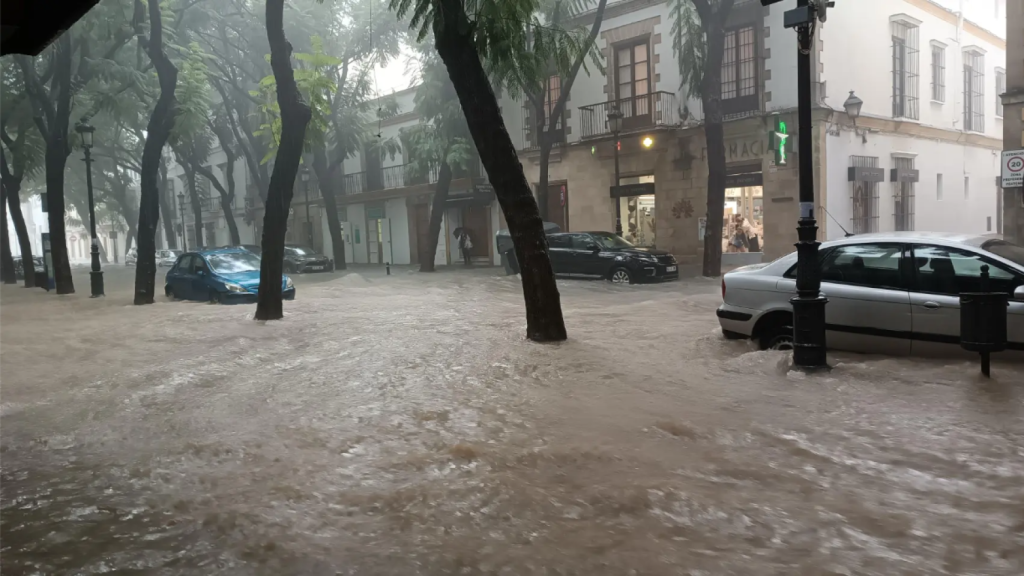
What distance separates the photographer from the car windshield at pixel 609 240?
20.0 meters

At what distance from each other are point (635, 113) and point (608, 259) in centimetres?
716

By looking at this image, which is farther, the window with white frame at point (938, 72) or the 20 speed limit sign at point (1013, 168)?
the window with white frame at point (938, 72)

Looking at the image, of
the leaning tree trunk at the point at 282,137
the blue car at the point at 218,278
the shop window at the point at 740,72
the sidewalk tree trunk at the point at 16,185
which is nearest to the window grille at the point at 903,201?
the shop window at the point at 740,72

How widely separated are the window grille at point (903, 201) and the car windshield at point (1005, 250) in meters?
16.7

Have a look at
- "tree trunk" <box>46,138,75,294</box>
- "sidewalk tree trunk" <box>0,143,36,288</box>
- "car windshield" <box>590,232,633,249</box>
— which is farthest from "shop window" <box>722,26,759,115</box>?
"sidewalk tree trunk" <box>0,143,36,288</box>

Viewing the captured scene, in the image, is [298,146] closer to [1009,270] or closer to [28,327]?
[28,327]

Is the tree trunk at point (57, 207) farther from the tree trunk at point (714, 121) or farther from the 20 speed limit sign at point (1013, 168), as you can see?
the 20 speed limit sign at point (1013, 168)

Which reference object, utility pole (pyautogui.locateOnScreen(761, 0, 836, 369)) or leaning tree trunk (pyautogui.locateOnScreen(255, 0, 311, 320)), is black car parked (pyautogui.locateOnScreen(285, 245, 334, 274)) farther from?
utility pole (pyautogui.locateOnScreen(761, 0, 836, 369))

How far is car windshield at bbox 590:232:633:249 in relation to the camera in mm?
19956

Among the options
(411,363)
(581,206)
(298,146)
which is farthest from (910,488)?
(581,206)

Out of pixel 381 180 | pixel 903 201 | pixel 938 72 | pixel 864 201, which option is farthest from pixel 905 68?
pixel 381 180

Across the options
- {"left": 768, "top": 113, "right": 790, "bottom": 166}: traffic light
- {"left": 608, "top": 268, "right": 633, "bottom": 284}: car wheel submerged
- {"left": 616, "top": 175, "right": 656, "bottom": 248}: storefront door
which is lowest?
{"left": 608, "top": 268, "right": 633, "bottom": 284}: car wheel submerged

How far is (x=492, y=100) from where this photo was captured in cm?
919

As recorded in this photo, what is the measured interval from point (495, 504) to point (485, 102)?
584 centimetres
